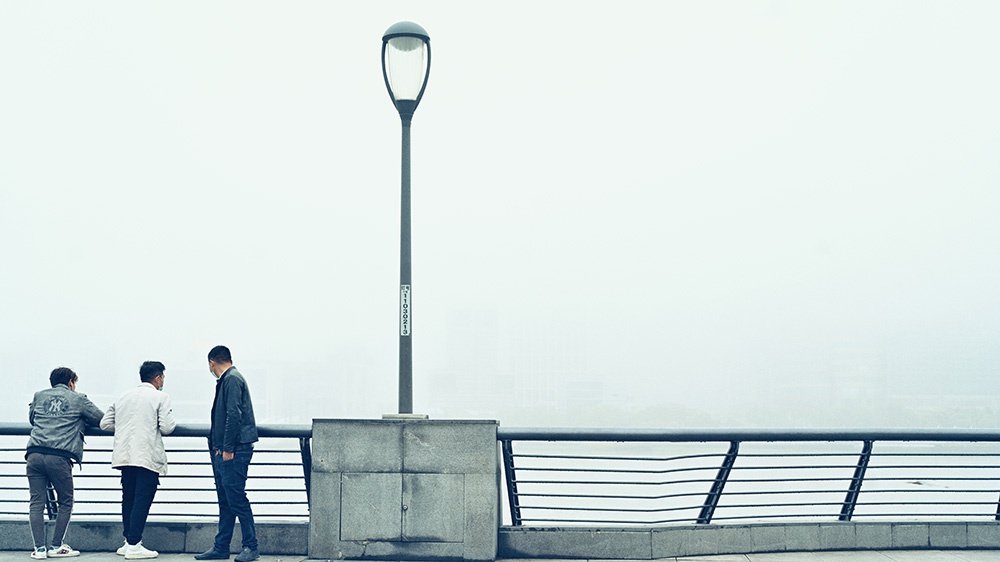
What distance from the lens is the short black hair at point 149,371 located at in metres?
8.52

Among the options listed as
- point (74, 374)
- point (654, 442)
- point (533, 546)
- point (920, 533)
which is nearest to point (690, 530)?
point (654, 442)

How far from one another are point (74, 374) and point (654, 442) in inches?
214

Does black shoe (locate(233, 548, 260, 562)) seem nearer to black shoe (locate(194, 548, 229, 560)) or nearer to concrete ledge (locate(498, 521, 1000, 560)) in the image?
black shoe (locate(194, 548, 229, 560))

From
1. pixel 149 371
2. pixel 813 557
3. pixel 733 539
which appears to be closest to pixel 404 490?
pixel 149 371

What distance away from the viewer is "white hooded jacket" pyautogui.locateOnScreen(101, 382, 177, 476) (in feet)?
26.7

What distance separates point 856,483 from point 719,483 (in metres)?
1.45

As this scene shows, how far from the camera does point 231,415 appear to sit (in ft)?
26.3

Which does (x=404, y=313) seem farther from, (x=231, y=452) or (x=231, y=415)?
(x=231, y=452)

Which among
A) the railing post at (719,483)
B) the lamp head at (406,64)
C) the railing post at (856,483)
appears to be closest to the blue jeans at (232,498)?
the lamp head at (406,64)

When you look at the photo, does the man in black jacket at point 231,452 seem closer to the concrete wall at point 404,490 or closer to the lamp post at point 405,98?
the concrete wall at point 404,490

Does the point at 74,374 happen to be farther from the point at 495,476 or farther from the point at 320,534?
the point at 495,476

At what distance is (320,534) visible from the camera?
26.8ft

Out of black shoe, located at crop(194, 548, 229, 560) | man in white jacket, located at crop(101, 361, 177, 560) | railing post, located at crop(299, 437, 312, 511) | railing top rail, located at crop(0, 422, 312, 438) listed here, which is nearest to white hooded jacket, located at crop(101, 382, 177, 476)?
man in white jacket, located at crop(101, 361, 177, 560)

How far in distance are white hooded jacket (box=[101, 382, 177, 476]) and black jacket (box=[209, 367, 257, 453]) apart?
52 cm
